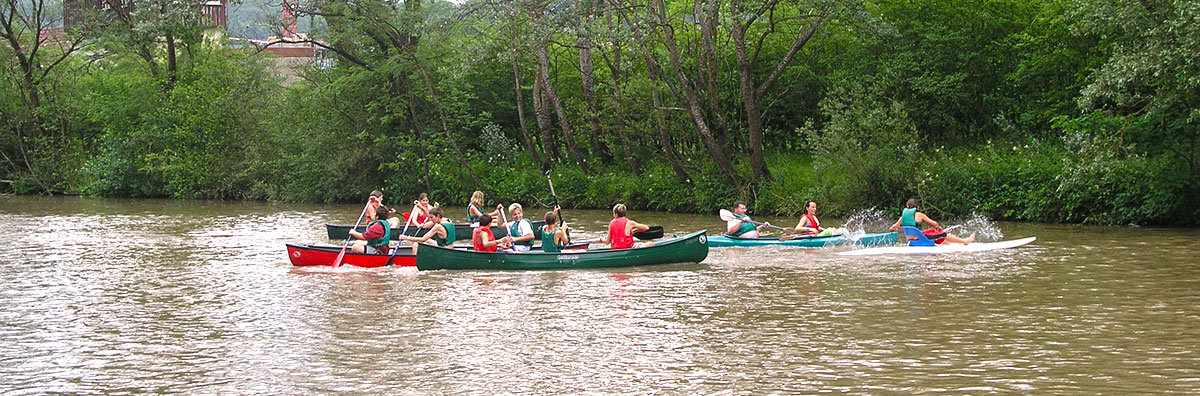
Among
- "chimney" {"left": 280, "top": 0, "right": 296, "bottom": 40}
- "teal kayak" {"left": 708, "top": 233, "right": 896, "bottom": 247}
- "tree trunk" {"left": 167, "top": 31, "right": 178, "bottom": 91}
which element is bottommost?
"teal kayak" {"left": 708, "top": 233, "right": 896, "bottom": 247}

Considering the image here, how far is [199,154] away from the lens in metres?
47.2

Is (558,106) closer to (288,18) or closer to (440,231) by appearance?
(288,18)

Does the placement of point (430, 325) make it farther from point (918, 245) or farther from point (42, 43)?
point (42, 43)

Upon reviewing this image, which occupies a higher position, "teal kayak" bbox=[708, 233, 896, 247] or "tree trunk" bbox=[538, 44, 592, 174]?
"tree trunk" bbox=[538, 44, 592, 174]

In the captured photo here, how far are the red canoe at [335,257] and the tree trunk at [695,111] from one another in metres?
12.9

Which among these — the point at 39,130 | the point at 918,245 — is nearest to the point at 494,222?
the point at 918,245

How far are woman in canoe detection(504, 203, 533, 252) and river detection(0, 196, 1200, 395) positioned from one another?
116cm

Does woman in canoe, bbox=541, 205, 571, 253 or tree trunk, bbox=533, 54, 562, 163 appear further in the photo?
tree trunk, bbox=533, 54, 562, 163

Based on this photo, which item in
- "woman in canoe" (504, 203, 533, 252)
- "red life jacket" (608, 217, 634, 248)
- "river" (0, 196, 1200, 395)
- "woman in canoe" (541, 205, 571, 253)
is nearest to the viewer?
"river" (0, 196, 1200, 395)

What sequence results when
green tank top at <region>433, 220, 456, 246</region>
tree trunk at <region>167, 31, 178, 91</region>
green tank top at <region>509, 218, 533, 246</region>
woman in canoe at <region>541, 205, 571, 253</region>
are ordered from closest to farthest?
woman in canoe at <region>541, 205, 571, 253</region> < green tank top at <region>509, 218, 533, 246</region> < green tank top at <region>433, 220, 456, 246</region> < tree trunk at <region>167, 31, 178, 91</region>

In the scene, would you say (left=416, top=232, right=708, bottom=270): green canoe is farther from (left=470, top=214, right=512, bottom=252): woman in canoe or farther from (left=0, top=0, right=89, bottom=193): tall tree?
(left=0, top=0, right=89, bottom=193): tall tree

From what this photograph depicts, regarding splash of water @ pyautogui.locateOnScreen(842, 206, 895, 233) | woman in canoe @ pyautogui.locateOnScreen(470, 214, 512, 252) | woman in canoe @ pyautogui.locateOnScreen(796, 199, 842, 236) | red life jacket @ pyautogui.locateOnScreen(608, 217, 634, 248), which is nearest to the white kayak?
woman in canoe @ pyautogui.locateOnScreen(796, 199, 842, 236)

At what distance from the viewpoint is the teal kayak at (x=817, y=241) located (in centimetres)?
2175

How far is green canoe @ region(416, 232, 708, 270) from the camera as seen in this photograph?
715 inches
